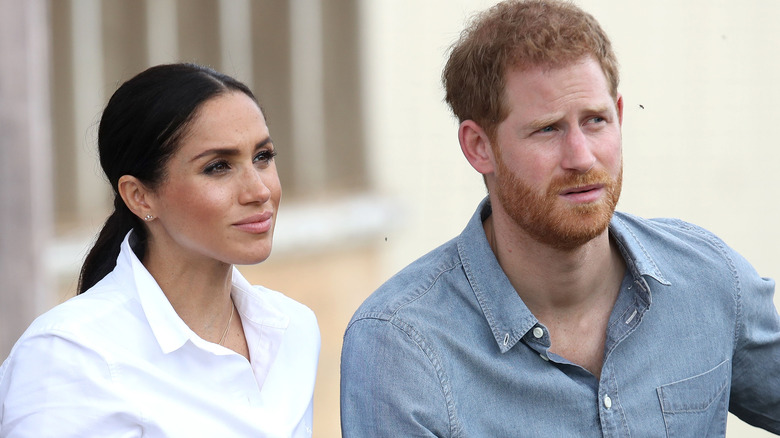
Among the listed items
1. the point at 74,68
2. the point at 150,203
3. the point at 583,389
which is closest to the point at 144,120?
the point at 150,203

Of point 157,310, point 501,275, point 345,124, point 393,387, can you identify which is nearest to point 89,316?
point 157,310

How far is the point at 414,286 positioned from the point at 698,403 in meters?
0.62

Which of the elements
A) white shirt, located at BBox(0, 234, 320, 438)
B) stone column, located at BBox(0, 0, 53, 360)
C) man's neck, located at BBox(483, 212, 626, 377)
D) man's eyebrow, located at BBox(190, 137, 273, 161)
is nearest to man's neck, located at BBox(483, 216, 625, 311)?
man's neck, located at BBox(483, 212, 626, 377)

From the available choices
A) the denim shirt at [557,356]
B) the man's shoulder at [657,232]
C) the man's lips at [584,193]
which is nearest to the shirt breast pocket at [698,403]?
the denim shirt at [557,356]

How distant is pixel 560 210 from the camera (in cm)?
234

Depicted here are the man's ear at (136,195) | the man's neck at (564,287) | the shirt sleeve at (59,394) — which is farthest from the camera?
the man's neck at (564,287)

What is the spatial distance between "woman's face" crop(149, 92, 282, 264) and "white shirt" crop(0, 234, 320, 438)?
0.12 m

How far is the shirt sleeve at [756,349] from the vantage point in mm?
2553

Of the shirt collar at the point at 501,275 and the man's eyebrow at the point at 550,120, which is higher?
the man's eyebrow at the point at 550,120

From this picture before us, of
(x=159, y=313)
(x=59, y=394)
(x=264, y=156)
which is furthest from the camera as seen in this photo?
(x=264, y=156)

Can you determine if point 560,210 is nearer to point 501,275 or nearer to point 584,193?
point 584,193

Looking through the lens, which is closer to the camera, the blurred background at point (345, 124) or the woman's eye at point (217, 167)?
the woman's eye at point (217, 167)

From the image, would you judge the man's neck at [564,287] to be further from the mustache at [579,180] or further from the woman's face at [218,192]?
the woman's face at [218,192]

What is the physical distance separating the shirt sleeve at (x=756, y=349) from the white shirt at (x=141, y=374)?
90cm
